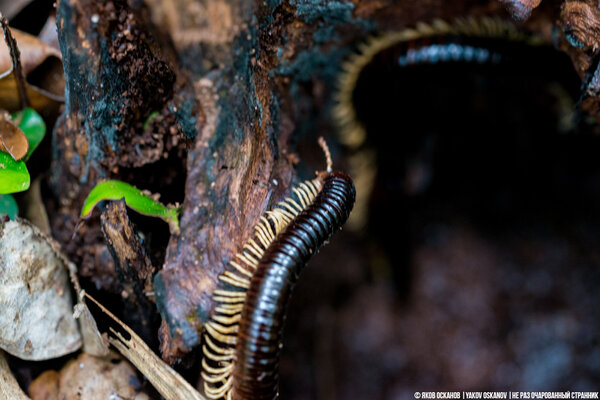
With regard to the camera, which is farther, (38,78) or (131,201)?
(38,78)

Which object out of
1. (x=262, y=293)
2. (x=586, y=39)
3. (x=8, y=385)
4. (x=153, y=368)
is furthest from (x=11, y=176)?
(x=586, y=39)

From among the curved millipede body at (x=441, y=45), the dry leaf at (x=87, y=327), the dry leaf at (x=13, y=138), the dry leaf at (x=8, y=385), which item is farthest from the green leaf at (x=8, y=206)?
the curved millipede body at (x=441, y=45)

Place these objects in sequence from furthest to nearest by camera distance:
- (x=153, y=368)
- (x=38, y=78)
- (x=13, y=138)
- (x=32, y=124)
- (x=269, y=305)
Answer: (x=38, y=78) < (x=32, y=124) < (x=13, y=138) < (x=153, y=368) < (x=269, y=305)

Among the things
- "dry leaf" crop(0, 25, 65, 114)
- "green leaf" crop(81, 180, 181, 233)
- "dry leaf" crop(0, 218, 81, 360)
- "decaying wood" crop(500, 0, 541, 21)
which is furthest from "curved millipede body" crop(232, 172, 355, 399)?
"dry leaf" crop(0, 25, 65, 114)

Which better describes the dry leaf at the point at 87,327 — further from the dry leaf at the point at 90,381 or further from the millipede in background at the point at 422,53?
the millipede in background at the point at 422,53

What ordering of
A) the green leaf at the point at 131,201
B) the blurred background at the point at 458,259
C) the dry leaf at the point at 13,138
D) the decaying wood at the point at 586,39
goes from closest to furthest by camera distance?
the green leaf at the point at 131,201 → the decaying wood at the point at 586,39 → the dry leaf at the point at 13,138 → the blurred background at the point at 458,259

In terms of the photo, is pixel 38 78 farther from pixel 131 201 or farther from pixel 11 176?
pixel 131 201
